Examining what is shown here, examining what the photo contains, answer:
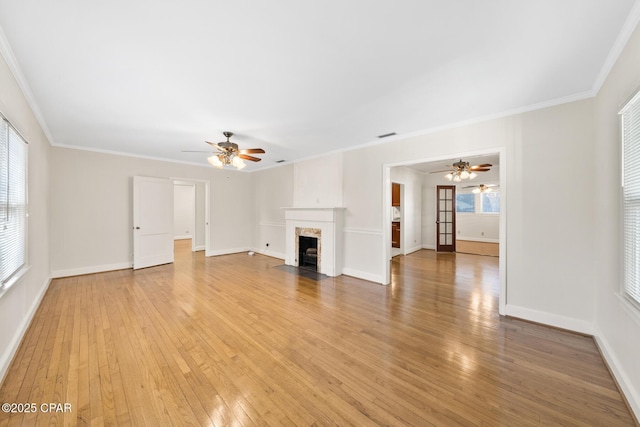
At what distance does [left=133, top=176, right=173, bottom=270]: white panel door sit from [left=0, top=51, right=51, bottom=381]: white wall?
132 cm

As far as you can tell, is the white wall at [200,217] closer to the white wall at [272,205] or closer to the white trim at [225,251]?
the white trim at [225,251]

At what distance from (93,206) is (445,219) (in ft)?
30.7

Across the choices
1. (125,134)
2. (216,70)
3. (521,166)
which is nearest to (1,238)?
(216,70)

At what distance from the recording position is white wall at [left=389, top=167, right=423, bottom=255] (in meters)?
7.09

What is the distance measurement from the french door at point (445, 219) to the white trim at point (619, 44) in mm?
5784

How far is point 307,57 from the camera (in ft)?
6.57

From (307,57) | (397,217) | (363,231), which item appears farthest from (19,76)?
(397,217)

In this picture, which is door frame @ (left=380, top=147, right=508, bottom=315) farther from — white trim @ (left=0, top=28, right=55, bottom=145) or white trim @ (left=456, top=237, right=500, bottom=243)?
white trim @ (left=456, top=237, right=500, bottom=243)

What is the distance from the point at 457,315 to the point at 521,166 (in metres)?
2.01

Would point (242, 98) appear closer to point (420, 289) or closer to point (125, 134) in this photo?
point (125, 134)

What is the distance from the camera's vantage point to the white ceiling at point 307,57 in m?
1.54

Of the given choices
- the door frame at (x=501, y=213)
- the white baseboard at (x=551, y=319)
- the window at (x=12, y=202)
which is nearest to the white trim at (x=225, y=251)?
the window at (x=12, y=202)

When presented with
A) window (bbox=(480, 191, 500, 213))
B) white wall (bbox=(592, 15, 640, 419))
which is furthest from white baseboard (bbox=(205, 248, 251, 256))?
window (bbox=(480, 191, 500, 213))

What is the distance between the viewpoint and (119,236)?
17.4 ft
